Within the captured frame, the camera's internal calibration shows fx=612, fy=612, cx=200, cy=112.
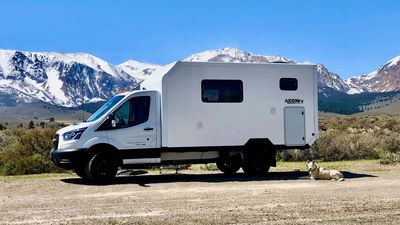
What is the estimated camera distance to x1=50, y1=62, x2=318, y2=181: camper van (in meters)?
15.3

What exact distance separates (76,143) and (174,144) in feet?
8.50

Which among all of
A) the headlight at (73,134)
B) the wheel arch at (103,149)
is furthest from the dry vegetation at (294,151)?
the wheel arch at (103,149)

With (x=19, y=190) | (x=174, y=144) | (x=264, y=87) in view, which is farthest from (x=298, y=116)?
(x=19, y=190)

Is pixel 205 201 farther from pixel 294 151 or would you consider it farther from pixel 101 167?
pixel 294 151

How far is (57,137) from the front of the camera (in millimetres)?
15445

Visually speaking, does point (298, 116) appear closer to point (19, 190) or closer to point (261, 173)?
point (261, 173)

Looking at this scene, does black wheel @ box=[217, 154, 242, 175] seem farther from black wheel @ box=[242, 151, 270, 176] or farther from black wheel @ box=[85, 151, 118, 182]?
black wheel @ box=[85, 151, 118, 182]

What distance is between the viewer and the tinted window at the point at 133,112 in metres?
15.6

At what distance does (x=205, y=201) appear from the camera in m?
11.5

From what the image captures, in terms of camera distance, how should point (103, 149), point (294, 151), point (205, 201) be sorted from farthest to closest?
1. point (294, 151)
2. point (103, 149)
3. point (205, 201)

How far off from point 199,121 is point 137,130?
1696 millimetres

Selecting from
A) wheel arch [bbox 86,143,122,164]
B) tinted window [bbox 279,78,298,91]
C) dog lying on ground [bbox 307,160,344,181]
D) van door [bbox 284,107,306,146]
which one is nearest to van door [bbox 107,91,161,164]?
wheel arch [bbox 86,143,122,164]

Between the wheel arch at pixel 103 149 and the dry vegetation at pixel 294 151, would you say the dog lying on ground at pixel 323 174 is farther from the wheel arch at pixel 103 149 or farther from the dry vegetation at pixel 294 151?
the dry vegetation at pixel 294 151

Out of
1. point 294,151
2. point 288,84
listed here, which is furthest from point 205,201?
point 294,151
